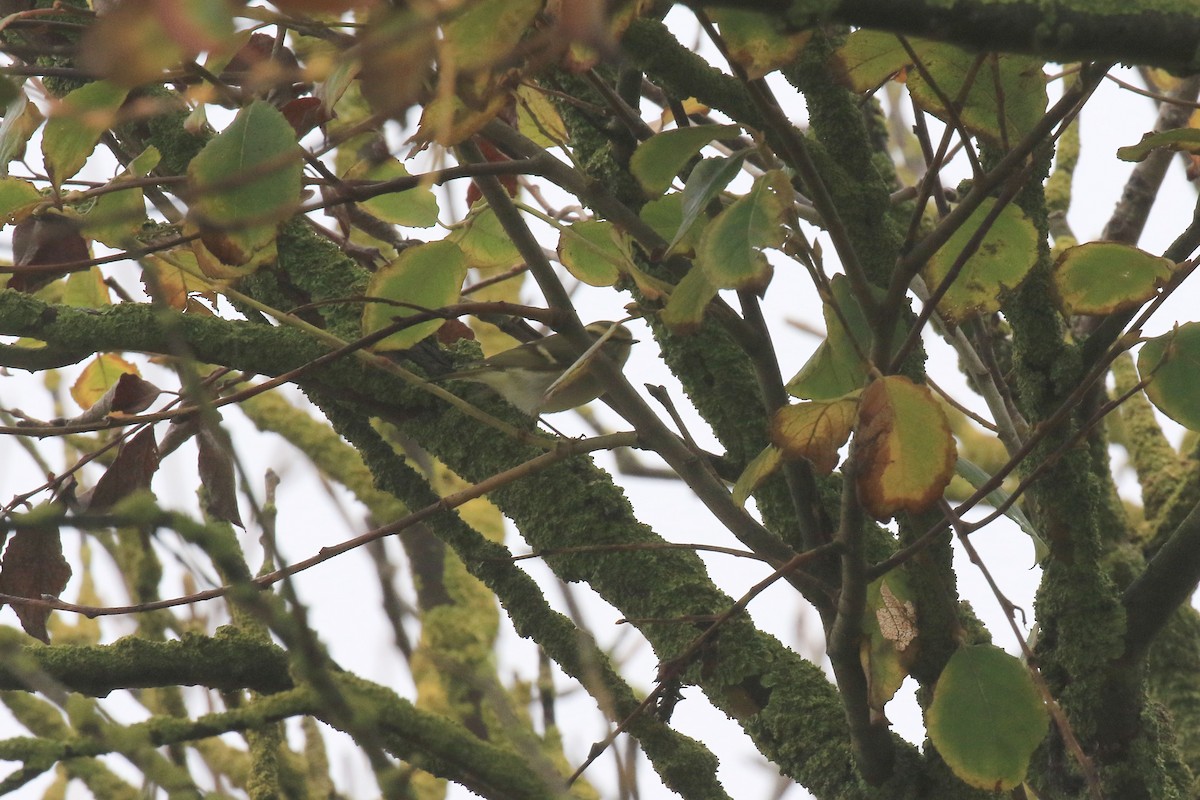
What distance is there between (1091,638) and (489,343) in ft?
6.32

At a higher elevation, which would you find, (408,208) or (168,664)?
(408,208)

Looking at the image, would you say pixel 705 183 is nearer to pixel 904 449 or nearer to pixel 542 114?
pixel 904 449

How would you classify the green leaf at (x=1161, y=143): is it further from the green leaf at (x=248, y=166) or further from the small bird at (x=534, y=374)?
the green leaf at (x=248, y=166)

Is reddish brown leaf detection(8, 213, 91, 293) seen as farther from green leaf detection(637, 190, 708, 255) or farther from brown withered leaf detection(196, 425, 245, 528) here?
green leaf detection(637, 190, 708, 255)

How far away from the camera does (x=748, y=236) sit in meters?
0.67

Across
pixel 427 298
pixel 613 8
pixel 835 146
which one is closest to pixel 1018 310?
pixel 835 146

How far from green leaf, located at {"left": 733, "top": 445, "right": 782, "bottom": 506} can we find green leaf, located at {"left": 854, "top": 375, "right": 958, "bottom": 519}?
0.10 meters

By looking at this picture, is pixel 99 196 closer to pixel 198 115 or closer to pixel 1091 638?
pixel 198 115

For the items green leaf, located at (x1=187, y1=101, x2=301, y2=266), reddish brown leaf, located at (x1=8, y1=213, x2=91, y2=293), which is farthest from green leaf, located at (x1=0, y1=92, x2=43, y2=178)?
green leaf, located at (x1=187, y1=101, x2=301, y2=266)

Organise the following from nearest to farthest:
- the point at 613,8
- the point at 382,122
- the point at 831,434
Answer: the point at 382,122
the point at 613,8
the point at 831,434

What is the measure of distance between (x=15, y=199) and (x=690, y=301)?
56cm

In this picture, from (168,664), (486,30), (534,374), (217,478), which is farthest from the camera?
(534,374)

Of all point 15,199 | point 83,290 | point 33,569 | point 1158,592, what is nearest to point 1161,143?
point 1158,592

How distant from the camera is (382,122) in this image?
317 mm
